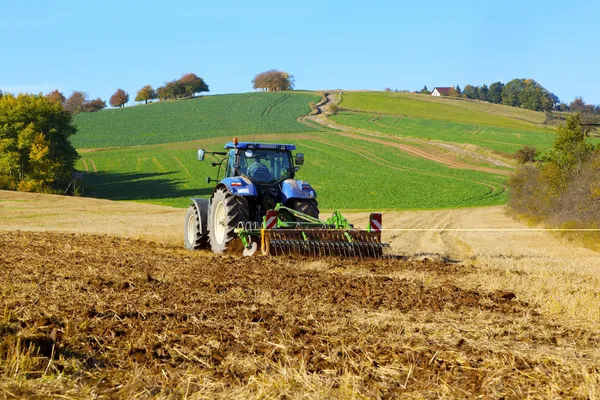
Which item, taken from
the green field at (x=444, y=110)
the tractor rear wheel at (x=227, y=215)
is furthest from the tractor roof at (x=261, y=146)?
the green field at (x=444, y=110)

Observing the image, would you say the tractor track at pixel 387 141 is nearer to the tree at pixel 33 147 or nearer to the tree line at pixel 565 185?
the tree line at pixel 565 185

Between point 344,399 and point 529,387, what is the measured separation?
46.4 inches

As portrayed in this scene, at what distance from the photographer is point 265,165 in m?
13.5

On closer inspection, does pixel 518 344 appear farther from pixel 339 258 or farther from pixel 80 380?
pixel 339 258

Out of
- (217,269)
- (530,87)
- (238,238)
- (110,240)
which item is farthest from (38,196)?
(530,87)

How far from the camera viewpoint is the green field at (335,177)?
129ft

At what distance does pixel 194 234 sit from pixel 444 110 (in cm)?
7402

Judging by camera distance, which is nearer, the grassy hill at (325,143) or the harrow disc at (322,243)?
the harrow disc at (322,243)

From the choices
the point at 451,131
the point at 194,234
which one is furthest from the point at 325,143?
the point at 194,234

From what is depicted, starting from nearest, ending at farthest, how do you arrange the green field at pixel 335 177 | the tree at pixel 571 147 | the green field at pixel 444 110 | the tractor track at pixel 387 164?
1. the tree at pixel 571 147
2. the green field at pixel 335 177
3. the tractor track at pixel 387 164
4. the green field at pixel 444 110

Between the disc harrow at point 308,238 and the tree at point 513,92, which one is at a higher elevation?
the tree at point 513,92

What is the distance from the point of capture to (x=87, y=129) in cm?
7050

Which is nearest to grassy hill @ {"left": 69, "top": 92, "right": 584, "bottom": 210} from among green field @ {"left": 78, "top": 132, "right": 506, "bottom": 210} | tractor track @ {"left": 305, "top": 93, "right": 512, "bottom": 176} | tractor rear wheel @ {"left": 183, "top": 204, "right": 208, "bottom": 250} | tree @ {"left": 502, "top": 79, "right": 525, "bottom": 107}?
green field @ {"left": 78, "top": 132, "right": 506, "bottom": 210}

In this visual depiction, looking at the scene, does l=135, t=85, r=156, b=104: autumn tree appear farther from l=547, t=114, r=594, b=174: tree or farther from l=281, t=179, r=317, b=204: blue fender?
l=281, t=179, r=317, b=204: blue fender
